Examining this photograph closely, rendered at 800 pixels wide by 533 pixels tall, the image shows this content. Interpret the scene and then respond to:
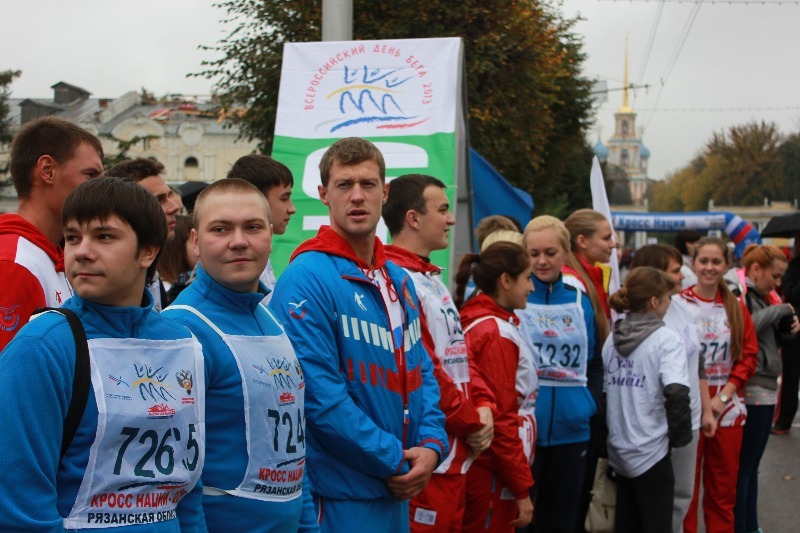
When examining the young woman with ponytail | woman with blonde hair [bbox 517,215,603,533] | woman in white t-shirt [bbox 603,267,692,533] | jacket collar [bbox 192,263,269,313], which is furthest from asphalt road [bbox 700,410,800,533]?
jacket collar [bbox 192,263,269,313]

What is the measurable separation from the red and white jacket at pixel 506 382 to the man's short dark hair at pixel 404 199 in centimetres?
71

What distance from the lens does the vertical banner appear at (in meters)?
6.39

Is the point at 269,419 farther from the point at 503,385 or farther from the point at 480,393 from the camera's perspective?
the point at 503,385

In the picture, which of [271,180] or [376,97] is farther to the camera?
[376,97]

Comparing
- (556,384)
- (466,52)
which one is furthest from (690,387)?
(466,52)

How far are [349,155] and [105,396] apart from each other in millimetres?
1692

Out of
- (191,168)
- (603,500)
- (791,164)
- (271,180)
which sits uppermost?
(791,164)

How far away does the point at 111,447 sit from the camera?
227 centimetres

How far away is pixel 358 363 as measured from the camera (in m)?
3.39

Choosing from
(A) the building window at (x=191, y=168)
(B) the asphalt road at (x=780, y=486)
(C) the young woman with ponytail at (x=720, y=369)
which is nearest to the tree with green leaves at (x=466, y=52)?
(B) the asphalt road at (x=780, y=486)

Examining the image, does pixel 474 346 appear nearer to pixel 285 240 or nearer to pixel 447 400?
pixel 447 400

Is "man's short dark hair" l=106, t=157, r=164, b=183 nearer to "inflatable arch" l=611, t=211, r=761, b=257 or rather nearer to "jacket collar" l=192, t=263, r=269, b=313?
"jacket collar" l=192, t=263, r=269, b=313

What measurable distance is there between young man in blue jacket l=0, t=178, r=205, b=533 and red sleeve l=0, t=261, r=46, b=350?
455mm

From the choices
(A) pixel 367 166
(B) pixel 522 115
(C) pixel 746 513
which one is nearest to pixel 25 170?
(A) pixel 367 166
